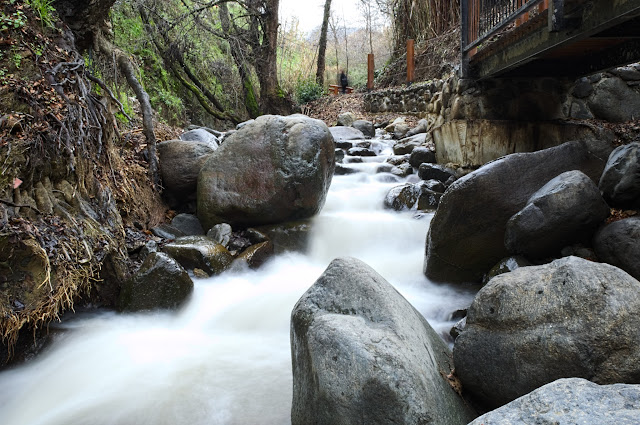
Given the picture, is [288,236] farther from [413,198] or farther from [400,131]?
[400,131]

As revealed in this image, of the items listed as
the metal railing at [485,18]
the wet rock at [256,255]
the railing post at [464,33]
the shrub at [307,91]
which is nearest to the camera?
the metal railing at [485,18]

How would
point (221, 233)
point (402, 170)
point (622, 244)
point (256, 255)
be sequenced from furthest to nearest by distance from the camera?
point (402, 170) → point (221, 233) → point (256, 255) → point (622, 244)

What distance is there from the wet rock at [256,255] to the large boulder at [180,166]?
1597 mm

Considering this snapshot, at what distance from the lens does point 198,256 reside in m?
5.57

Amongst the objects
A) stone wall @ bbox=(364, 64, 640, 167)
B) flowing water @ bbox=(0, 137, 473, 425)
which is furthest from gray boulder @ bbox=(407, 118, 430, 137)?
flowing water @ bbox=(0, 137, 473, 425)

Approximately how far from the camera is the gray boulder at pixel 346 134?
12292mm

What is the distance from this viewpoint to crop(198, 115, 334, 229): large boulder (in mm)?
6566

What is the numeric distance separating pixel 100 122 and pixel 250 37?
32.4 ft

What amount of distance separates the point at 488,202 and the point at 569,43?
A: 1.76 meters

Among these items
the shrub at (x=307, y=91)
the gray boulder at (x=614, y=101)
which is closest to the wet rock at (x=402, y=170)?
the gray boulder at (x=614, y=101)

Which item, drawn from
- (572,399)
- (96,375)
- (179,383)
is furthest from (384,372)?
(96,375)

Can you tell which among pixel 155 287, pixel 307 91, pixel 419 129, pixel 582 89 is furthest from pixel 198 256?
pixel 307 91

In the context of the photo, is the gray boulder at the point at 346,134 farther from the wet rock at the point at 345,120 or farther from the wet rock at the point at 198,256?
the wet rock at the point at 198,256

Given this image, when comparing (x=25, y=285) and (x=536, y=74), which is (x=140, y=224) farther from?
(x=536, y=74)
